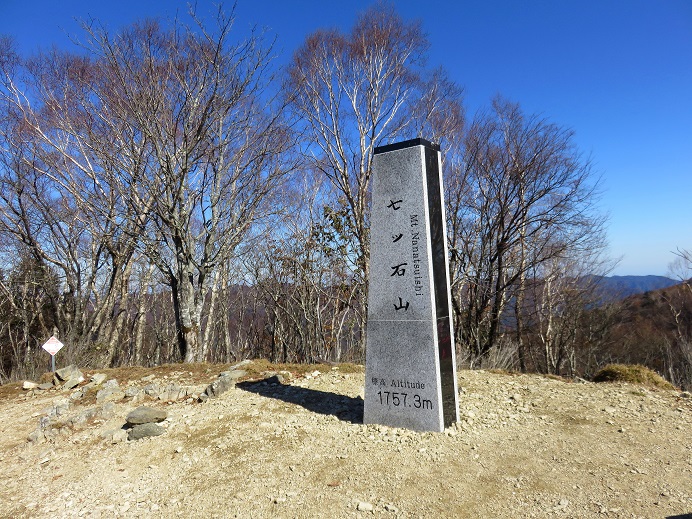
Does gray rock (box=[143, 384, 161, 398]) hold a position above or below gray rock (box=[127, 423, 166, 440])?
above

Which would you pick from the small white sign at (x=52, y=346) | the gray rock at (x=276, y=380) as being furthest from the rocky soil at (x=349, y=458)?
the small white sign at (x=52, y=346)

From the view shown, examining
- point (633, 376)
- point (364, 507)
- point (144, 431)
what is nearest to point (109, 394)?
point (144, 431)

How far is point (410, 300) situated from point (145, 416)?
2.86 metres

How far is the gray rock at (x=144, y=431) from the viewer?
372 centimetres

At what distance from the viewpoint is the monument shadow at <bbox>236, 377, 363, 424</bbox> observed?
415 centimetres

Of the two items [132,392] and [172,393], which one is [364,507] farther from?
[132,392]

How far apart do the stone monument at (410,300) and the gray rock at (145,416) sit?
2.10m

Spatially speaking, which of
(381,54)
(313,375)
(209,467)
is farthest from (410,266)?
(381,54)

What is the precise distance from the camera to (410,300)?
3615 millimetres

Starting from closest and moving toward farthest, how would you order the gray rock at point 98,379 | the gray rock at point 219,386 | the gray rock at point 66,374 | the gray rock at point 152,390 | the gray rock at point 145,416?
1. the gray rock at point 145,416
2. the gray rock at point 219,386
3. the gray rock at point 152,390
4. the gray rock at point 98,379
5. the gray rock at point 66,374

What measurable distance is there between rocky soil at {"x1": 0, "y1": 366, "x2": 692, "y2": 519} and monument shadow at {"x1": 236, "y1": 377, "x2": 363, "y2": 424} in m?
0.03

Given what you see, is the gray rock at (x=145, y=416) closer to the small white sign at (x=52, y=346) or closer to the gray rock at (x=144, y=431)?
the gray rock at (x=144, y=431)

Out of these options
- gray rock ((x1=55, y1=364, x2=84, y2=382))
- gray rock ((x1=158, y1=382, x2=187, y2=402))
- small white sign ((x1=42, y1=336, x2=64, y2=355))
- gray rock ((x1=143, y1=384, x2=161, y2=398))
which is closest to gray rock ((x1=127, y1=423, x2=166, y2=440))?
gray rock ((x1=158, y1=382, x2=187, y2=402))

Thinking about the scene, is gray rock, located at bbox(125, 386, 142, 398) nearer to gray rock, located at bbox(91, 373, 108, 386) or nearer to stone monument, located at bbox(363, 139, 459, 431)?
gray rock, located at bbox(91, 373, 108, 386)
